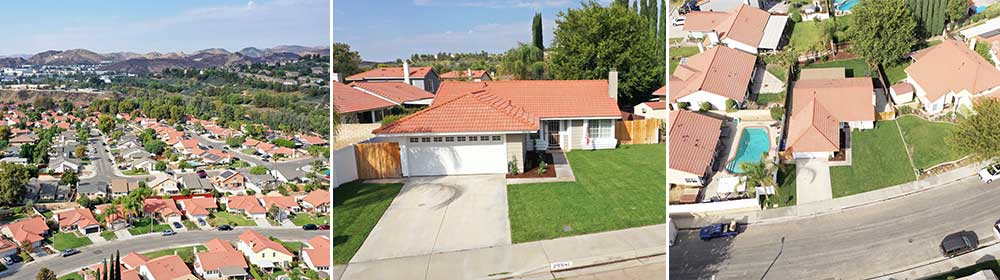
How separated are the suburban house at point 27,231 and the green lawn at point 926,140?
798 inches

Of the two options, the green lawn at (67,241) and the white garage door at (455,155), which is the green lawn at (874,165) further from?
the green lawn at (67,241)

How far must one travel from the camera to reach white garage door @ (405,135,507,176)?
4.50 metres

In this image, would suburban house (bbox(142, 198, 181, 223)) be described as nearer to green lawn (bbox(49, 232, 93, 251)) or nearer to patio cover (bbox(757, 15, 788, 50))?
green lawn (bbox(49, 232, 93, 251))

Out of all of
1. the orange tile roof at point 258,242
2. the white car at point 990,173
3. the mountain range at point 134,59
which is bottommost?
the orange tile roof at point 258,242

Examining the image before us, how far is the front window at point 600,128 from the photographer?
7082 mm

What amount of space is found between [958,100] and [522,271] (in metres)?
14.7

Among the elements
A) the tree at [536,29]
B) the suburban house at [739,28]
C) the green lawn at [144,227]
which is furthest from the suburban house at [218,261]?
the suburban house at [739,28]

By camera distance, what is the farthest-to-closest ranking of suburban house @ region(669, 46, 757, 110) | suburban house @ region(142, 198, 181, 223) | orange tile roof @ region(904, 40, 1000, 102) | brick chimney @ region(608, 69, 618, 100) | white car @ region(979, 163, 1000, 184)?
suburban house @ region(142, 198, 181, 223), orange tile roof @ region(904, 40, 1000, 102), white car @ region(979, 163, 1000, 184), suburban house @ region(669, 46, 757, 110), brick chimney @ region(608, 69, 618, 100)

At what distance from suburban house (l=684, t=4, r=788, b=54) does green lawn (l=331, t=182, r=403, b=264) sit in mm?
7881

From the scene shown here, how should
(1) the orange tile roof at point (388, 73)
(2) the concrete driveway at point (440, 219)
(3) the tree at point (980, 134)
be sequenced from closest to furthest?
1. (2) the concrete driveway at point (440, 219)
2. (1) the orange tile roof at point (388, 73)
3. (3) the tree at point (980, 134)

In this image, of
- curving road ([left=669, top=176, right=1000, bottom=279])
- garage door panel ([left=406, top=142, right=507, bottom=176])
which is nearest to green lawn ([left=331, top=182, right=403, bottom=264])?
garage door panel ([left=406, top=142, right=507, bottom=176])

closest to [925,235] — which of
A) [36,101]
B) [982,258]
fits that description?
[982,258]

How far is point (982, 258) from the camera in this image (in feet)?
24.4

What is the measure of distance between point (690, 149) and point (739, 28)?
5.84 meters
